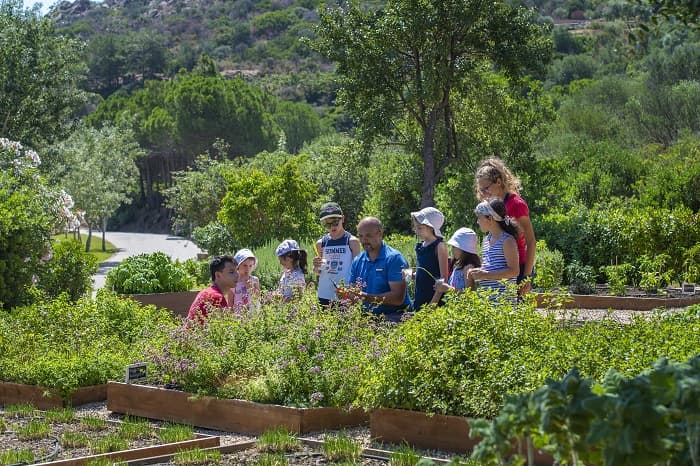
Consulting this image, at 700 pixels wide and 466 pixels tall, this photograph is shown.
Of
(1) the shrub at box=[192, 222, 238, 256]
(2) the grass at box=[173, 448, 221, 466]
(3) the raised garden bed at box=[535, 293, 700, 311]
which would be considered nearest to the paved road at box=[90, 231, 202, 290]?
(1) the shrub at box=[192, 222, 238, 256]

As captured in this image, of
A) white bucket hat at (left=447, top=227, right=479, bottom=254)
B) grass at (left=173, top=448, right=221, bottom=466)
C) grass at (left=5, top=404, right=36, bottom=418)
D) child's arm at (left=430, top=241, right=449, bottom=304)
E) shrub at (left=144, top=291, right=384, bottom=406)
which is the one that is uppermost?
white bucket hat at (left=447, top=227, right=479, bottom=254)

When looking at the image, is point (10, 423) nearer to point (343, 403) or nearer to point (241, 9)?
point (343, 403)

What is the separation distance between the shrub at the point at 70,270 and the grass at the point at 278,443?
8.10 metres

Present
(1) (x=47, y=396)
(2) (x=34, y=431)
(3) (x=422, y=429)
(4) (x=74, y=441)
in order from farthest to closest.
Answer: (1) (x=47, y=396)
(2) (x=34, y=431)
(4) (x=74, y=441)
(3) (x=422, y=429)

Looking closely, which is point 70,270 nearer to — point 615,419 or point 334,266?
point 334,266

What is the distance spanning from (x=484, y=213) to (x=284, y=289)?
2.59 m

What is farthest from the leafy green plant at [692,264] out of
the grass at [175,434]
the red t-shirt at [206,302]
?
the grass at [175,434]

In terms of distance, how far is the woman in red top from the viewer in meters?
7.85

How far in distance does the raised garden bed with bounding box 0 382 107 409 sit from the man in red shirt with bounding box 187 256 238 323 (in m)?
1.09

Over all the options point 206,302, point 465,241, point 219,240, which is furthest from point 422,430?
point 219,240

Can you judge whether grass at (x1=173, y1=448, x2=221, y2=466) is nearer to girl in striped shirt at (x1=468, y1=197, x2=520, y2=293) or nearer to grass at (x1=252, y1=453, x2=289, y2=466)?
grass at (x1=252, y1=453, x2=289, y2=466)

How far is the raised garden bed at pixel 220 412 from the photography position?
267 inches

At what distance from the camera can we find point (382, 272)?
28.1 ft

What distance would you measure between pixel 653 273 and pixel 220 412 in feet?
28.8
